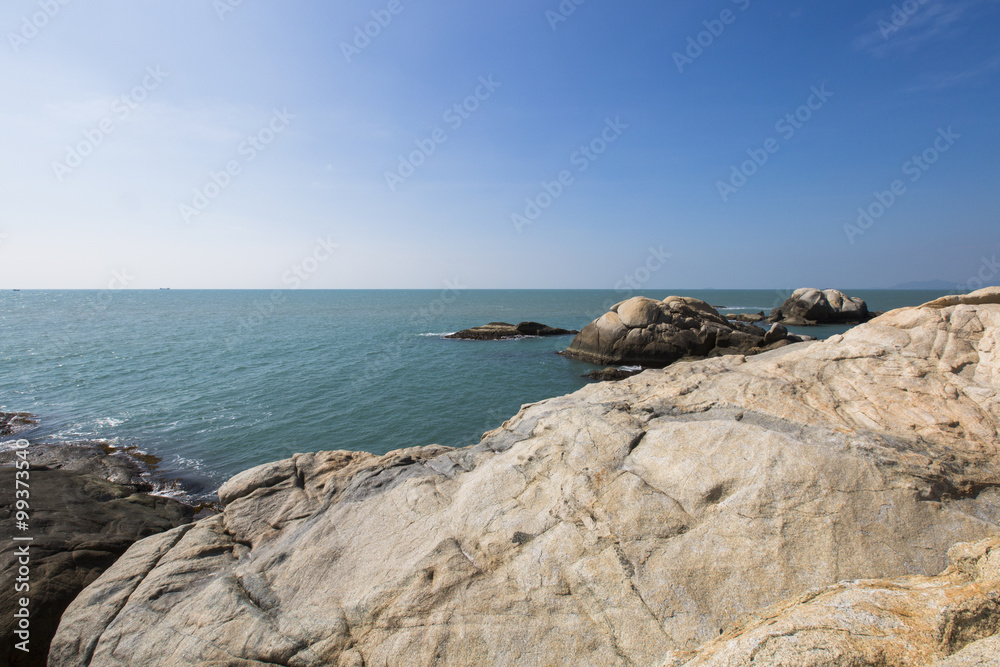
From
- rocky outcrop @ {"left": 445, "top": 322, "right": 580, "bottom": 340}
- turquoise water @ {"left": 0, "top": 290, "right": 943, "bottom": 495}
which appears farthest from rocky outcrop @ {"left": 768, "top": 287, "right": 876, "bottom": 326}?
turquoise water @ {"left": 0, "top": 290, "right": 943, "bottom": 495}

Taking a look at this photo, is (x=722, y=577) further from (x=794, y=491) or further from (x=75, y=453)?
(x=75, y=453)

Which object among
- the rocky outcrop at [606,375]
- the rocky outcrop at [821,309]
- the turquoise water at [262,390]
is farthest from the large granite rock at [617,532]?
the rocky outcrop at [821,309]

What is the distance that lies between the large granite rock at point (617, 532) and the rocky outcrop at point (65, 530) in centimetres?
57

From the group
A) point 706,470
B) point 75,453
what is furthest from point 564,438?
point 75,453

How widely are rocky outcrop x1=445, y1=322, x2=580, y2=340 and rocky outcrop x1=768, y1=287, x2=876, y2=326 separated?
32.6 metres

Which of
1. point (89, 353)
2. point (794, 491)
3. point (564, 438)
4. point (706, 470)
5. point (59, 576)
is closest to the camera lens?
point (794, 491)

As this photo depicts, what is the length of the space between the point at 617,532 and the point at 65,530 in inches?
408

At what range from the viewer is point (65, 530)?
834cm

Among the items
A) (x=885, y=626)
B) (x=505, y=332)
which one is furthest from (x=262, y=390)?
(x=885, y=626)

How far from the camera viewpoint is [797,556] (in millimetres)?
4711

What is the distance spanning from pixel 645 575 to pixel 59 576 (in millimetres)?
9038

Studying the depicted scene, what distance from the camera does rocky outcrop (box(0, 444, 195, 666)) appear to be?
6.30 metres

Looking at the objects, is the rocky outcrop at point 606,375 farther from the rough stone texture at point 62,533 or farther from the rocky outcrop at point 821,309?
the rocky outcrop at point 821,309

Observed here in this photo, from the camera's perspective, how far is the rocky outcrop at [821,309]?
5638 centimetres
